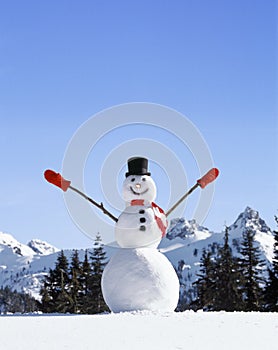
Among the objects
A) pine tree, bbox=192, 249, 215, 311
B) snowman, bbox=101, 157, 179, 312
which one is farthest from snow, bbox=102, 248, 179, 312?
pine tree, bbox=192, 249, 215, 311

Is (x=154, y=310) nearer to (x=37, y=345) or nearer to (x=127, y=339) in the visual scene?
(x=127, y=339)

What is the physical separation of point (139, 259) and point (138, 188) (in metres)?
1.97

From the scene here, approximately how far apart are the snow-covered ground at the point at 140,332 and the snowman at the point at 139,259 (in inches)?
52.7

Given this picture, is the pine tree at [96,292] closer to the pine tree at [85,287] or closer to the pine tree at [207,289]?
the pine tree at [85,287]

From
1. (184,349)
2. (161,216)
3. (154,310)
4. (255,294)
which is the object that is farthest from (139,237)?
(255,294)

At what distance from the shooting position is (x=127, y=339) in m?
12.0

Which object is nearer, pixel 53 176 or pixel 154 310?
pixel 154 310

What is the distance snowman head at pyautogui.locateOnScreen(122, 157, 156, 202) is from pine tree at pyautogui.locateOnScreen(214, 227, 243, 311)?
1974 cm

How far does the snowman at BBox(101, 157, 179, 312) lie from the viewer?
16172 mm

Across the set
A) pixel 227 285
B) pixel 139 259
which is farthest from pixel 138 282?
pixel 227 285

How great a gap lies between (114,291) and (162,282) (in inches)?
49.9

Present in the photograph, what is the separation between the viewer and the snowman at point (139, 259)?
637 inches

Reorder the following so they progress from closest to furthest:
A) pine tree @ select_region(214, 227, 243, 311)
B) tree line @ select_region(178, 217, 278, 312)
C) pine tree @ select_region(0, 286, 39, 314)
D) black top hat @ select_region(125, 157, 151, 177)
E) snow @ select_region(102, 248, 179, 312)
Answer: snow @ select_region(102, 248, 179, 312) → black top hat @ select_region(125, 157, 151, 177) → tree line @ select_region(178, 217, 278, 312) → pine tree @ select_region(214, 227, 243, 311) → pine tree @ select_region(0, 286, 39, 314)

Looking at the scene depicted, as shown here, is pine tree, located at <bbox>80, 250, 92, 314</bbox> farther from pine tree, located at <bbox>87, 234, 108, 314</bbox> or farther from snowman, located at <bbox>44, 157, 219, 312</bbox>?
snowman, located at <bbox>44, 157, 219, 312</bbox>
